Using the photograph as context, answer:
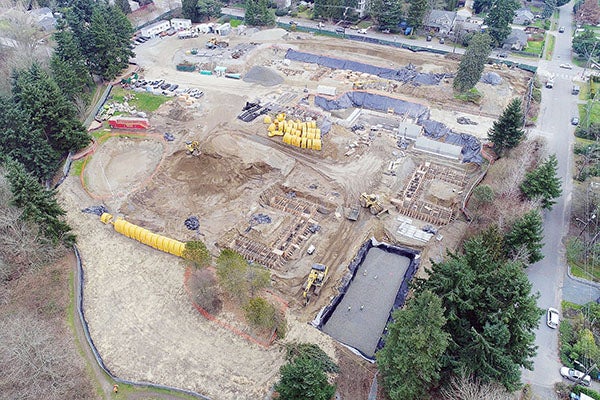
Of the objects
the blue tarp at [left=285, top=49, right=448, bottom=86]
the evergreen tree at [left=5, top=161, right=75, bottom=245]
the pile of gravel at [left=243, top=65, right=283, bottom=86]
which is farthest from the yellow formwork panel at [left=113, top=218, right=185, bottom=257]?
the blue tarp at [left=285, top=49, right=448, bottom=86]

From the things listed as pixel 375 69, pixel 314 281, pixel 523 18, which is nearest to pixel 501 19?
pixel 523 18

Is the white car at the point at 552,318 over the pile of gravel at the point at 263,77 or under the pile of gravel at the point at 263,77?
under

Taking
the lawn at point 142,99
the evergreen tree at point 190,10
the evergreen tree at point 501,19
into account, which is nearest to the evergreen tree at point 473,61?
the evergreen tree at point 501,19

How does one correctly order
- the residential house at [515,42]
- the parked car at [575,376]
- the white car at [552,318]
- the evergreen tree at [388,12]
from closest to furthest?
1. the parked car at [575,376]
2. the white car at [552,318]
3. the residential house at [515,42]
4. the evergreen tree at [388,12]

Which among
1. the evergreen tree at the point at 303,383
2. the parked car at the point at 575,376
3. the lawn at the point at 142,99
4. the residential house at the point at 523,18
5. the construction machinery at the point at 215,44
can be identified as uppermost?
the residential house at the point at 523,18

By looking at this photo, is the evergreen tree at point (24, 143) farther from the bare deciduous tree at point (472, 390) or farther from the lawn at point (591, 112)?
the lawn at point (591, 112)

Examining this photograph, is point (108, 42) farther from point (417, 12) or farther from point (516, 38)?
point (516, 38)
